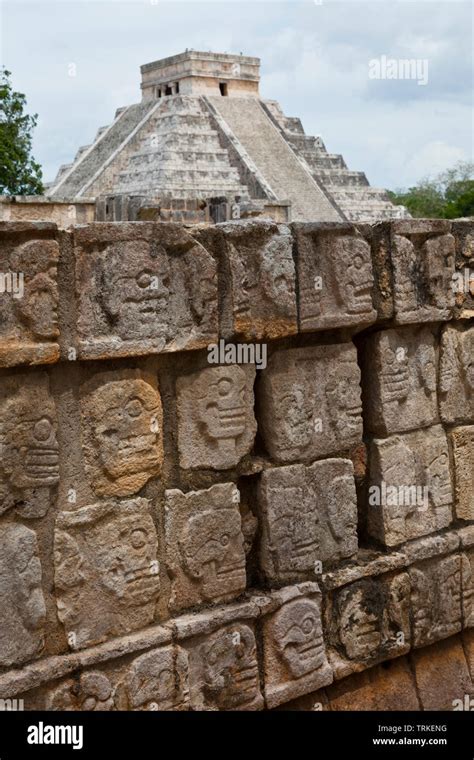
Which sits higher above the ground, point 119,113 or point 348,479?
point 119,113

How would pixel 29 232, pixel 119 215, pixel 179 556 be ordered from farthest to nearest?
pixel 119 215, pixel 179 556, pixel 29 232

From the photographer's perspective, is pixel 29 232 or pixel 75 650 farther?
pixel 75 650

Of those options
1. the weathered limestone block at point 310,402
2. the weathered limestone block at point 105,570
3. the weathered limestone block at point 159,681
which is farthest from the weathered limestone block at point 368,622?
the weathered limestone block at point 105,570

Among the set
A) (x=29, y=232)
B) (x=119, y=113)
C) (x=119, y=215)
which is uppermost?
(x=119, y=113)

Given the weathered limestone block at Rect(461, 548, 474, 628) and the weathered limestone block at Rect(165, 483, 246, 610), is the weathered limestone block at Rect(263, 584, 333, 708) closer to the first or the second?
the weathered limestone block at Rect(165, 483, 246, 610)

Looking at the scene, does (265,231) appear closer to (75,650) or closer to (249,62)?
(75,650)

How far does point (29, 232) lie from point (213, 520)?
3.76ft

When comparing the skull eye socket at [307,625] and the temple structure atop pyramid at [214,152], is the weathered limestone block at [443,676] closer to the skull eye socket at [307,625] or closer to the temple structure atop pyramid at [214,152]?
the skull eye socket at [307,625]

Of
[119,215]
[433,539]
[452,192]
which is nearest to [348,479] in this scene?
[433,539]

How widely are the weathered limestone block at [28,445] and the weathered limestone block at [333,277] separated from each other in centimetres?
103

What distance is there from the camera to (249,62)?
38.1m

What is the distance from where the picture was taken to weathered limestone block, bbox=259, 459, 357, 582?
3781 millimetres

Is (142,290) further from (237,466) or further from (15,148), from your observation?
(15,148)

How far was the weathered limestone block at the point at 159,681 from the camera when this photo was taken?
3385 mm
